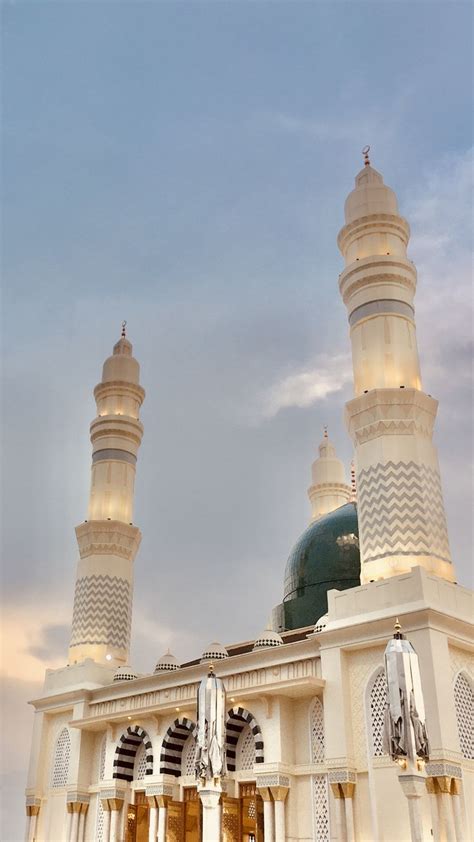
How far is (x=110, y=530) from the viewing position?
20.6m

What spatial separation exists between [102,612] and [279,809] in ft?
24.9

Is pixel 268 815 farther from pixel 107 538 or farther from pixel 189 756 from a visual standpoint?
pixel 107 538

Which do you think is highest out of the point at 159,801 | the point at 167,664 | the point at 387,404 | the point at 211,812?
the point at 387,404

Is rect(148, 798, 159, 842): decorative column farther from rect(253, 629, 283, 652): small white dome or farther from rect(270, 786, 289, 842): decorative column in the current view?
rect(253, 629, 283, 652): small white dome

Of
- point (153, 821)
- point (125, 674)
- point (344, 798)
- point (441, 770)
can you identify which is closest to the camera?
point (441, 770)

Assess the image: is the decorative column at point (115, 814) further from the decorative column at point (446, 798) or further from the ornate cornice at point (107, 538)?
the decorative column at point (446, 798)

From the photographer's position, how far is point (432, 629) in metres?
12.7

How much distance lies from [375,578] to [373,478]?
6.18 ft

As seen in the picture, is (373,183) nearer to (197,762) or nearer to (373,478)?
(373,478)

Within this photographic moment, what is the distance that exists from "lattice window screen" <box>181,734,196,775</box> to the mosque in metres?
0.04

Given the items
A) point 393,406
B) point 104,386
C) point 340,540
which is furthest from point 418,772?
point 104,386

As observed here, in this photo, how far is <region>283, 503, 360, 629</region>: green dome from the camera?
19047mm

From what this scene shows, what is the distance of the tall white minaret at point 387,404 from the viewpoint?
1440 centimetres

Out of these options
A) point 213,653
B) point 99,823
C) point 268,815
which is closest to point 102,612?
point 213,653
